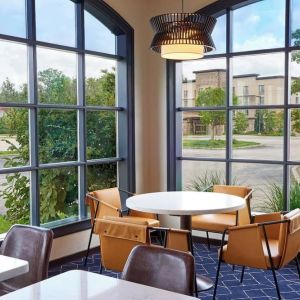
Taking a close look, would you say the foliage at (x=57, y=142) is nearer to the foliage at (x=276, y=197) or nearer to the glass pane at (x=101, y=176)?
the glass pane at (x=101, y=176)

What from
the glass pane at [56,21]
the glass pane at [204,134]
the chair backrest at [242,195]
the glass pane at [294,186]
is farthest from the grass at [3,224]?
the glass pane at [294,186]

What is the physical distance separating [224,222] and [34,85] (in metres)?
2.42

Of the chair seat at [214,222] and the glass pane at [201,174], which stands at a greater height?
the glass pane at [201,174]

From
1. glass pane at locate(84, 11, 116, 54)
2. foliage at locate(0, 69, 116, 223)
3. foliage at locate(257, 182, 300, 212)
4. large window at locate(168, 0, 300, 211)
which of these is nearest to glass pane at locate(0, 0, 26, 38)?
foliage at locate(0, 69, 116, 223)

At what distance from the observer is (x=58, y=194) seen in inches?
194

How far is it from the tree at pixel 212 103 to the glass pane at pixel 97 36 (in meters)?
1.28

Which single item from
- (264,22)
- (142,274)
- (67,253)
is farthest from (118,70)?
(142,274)

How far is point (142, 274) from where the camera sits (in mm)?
2041

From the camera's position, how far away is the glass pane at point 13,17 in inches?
167

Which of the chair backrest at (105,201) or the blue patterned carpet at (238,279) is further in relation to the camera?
the chair backrest at (105,201)

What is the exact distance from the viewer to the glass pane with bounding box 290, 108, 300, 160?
4.95 m

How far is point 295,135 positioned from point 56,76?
9.16 ft

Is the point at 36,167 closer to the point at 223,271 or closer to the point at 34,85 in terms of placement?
the point at 34,85

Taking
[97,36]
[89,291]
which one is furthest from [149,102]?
[89,291]
